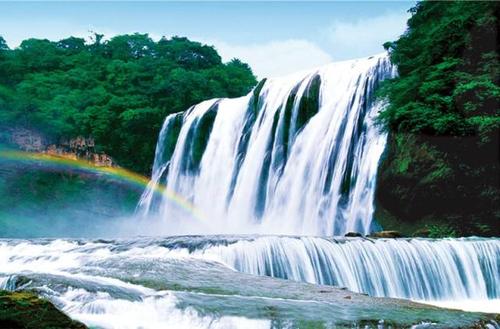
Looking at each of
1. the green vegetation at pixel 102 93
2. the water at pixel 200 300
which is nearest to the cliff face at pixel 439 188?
the water at pixel 200 300

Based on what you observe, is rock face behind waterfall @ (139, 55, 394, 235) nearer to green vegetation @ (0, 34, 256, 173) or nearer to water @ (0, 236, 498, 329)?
green vegetation @ (0, 34, 256, 173)

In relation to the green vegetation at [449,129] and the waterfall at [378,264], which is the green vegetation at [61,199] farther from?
the waterfall at [378,264]

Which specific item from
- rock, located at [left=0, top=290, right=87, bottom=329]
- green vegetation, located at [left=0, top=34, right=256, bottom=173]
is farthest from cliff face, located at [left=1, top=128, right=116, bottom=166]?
rock, located at [left=0, top=290, right=87, bottom=329]

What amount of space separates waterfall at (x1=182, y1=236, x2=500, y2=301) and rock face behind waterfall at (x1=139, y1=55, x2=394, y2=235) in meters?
5.76

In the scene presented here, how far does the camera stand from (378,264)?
10.1 metres

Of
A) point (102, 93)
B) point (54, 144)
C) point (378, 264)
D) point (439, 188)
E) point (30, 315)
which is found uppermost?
point (102, 93)

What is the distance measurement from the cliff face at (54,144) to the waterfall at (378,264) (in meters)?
24.7

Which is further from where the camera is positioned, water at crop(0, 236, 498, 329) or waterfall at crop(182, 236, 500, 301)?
waterfall at crop(182, 236, 500, 301)

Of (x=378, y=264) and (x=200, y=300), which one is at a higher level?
(x=378, y=264)

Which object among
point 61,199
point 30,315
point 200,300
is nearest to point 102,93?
point 61,199

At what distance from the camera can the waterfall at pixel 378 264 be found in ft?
32.2

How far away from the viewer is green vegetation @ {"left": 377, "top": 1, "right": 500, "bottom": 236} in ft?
46.8

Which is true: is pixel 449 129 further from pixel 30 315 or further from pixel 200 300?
pixel 30 315

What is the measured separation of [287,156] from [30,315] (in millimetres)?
16462
